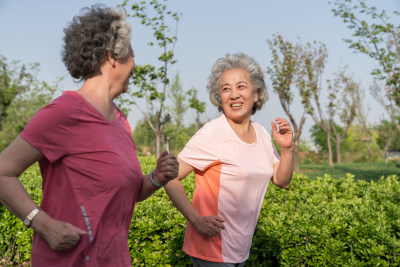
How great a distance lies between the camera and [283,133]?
2.78 meters

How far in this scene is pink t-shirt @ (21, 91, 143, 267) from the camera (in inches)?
61.8

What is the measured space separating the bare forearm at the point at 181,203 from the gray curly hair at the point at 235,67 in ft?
2.47

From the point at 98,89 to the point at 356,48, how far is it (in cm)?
1205

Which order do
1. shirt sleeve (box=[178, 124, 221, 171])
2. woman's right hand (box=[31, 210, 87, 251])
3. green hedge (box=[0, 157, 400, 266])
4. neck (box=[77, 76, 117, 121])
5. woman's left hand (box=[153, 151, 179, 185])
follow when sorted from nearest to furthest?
woman's right hand (box=[31, 210, 87, 251]) < neck (box=[77, 76, 117, 121]) < woman's left hand (box=[153, 151, 179, 185]) < shirt sleeve (box=[178, 124, 221, 171]) < green hedge (box=[0, 157, 400, 266])

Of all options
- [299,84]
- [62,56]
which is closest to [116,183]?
[62,56]

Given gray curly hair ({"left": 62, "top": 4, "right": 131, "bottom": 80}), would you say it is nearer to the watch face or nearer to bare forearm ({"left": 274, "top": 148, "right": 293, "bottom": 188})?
the watch face

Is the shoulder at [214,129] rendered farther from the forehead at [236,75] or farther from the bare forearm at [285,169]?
the bare forearm at [285,169]

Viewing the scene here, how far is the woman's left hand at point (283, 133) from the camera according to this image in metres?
2.72

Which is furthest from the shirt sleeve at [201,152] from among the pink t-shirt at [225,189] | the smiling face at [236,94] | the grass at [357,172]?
the grass at [357,172]

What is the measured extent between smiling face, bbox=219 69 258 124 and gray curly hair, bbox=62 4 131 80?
3.22ft

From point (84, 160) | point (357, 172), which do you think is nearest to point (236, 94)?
point (84, 160)

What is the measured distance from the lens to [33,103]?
3089 centimetres

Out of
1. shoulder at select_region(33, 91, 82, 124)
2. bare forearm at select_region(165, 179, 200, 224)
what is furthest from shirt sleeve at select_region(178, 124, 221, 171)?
shoulder at select_region(33, 91, 82, 124)

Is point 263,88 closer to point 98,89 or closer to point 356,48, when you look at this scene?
point 98,89
